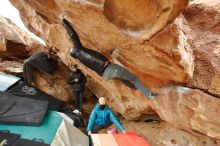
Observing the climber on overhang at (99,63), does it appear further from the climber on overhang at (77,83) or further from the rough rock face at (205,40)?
the climber on overhang at (77,83)

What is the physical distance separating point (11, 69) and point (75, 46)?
17.4 ft

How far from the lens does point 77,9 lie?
496 cm

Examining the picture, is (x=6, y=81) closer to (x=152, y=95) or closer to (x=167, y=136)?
(x=152, y=95)

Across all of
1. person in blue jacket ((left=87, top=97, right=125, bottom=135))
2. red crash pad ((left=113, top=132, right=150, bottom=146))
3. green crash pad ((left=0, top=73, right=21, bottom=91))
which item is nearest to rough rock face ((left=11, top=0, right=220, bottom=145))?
person in blue jacket ((left=87, top=97, right=125, bottom=135))

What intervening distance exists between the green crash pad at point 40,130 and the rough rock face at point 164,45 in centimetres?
195

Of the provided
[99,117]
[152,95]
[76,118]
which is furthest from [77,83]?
[152,95]

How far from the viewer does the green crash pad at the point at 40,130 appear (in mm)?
5621

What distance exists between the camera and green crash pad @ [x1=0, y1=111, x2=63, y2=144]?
562cm

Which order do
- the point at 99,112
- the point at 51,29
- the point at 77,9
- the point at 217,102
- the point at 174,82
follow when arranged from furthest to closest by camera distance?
the point at 51,29 < the point at 99,112 < the point at 174,82 < the point at 217,102 < the point at 77,9

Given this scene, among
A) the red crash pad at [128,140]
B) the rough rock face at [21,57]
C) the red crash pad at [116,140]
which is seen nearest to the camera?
the red crash pad at [116,140]

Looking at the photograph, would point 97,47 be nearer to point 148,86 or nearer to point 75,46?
point 75,46

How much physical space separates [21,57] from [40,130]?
727 centimetres

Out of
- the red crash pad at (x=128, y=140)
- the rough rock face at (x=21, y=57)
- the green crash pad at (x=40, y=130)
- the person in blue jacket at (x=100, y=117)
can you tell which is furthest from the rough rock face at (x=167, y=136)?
the rough rock face at (x=21, y=57)

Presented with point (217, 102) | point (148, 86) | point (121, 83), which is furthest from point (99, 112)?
point (217, 102)
